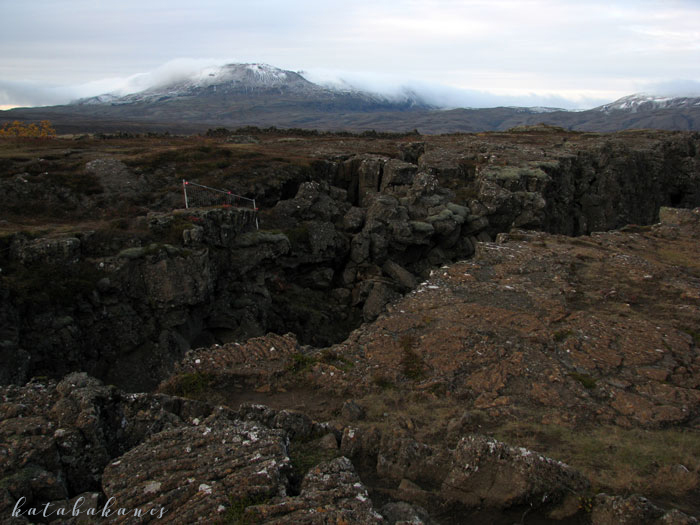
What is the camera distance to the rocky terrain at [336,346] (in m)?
6.31

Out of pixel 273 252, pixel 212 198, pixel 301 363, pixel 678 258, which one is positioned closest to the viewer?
pixel 301 363

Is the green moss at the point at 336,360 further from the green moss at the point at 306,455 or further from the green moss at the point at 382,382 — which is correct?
the green moss at the point at 306,455

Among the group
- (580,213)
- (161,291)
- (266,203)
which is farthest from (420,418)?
(580,213)

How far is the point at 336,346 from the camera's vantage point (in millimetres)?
13047

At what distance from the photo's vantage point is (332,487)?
607 cm

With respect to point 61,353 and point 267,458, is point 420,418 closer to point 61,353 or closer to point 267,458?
point 267,458

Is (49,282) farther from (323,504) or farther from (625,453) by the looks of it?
(625,453)

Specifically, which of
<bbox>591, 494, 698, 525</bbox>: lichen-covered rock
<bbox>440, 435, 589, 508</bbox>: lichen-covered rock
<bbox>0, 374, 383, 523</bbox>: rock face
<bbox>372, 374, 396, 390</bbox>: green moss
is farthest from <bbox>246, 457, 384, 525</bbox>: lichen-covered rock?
<bbox>372, 374, 396, 390</bbox>: green moss

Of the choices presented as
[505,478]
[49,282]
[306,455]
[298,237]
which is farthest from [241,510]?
[298,237]

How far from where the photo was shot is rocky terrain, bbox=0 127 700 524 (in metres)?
6.31

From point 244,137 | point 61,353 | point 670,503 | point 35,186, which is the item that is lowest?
point 61,353

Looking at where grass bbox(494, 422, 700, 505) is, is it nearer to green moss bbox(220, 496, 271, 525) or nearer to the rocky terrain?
the rocky terrain

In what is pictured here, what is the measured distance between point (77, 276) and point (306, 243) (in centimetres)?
1071

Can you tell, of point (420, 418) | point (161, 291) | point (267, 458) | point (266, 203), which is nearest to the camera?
point (267, 458)
